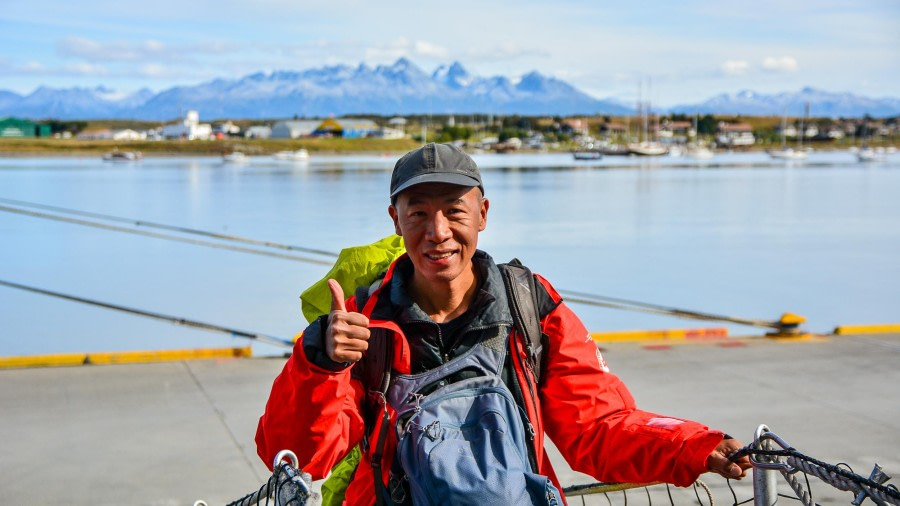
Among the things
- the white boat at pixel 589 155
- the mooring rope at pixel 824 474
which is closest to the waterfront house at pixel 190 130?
the white boat at pixel 589 155

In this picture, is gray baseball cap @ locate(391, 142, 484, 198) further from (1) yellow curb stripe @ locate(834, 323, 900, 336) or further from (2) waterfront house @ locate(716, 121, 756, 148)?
(2) waterfront house @ locate(716, 121, 756, 148)

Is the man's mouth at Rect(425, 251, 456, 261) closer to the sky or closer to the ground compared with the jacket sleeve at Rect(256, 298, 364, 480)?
closer to the sky

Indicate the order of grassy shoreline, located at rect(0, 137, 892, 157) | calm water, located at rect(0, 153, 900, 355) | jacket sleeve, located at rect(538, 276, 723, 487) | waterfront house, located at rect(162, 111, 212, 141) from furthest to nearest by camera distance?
waterfront house, located at rect(162, 111, 212, 141)
grassy shoreline, located at rect(0, 137, 892, 157)
calm water, located at rect(0, 153, 900, 355)
jacket sleeve, located at rect(538, 276, 723, 487)

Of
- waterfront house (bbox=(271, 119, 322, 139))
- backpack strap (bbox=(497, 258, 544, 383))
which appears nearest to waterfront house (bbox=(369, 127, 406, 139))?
waterfront house (bbox=(271, 119, 322, 139))

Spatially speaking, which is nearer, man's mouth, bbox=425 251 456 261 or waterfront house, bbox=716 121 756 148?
man's mouth, bbox=425 251 456 261

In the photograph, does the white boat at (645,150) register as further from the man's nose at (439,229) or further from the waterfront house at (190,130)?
the man's nose at (439,229)

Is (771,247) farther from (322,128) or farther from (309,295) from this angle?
(322,128)

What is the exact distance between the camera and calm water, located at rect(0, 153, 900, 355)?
13.5 meters

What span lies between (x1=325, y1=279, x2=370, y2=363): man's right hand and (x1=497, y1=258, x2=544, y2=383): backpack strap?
1.50 feet

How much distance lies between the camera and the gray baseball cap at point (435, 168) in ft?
8.54

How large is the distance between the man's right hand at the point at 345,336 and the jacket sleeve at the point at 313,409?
0.13 ft

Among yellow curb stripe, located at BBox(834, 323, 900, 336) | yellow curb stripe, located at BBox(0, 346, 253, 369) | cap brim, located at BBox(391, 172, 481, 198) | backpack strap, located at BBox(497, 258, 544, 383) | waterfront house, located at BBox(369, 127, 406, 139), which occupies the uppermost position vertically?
cap brim, located at BBox(391, 172, 481, 198)

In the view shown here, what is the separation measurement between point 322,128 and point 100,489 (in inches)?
6172

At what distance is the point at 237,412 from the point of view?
272 inches
